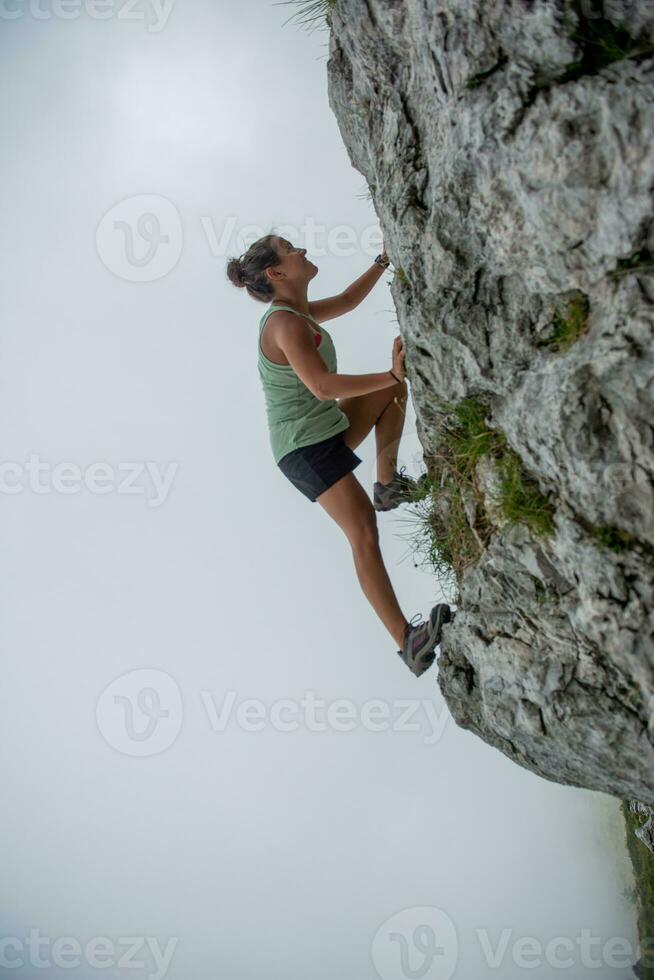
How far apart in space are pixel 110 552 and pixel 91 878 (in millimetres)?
4428

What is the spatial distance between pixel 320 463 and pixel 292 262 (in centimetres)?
118

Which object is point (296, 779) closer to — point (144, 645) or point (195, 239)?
point (144, 645)

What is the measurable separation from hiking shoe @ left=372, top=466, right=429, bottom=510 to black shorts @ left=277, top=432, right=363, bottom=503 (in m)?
0.33

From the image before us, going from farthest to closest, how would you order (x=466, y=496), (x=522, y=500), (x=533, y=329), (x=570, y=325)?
(x=466, y=496) < (x=522, y=500) < (x=533, y=329) < (x=570, y=325)

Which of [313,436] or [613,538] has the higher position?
[313,436]

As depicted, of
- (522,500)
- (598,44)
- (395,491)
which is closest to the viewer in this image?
(598,44)

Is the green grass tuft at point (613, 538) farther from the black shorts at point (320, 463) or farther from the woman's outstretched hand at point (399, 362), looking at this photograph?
the black shorts at point (320, 463)

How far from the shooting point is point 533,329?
3.03 m

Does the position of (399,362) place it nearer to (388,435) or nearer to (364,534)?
(388,435)

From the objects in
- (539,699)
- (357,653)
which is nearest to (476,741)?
(357,653)

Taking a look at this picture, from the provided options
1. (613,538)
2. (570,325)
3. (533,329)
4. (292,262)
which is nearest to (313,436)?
(292,262)

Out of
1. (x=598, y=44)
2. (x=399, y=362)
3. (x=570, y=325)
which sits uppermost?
(x=598, y=44)

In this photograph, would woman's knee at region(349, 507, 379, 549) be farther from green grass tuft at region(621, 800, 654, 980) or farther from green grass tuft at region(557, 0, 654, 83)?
green grass tuft at region(621, 800, 654, 980)

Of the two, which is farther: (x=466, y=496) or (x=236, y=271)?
(x=236, y=271)
